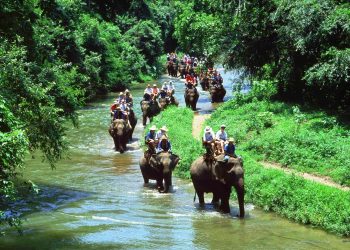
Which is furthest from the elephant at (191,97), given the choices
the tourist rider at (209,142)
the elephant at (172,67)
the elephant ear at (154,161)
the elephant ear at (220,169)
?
the elephant at (172,67)

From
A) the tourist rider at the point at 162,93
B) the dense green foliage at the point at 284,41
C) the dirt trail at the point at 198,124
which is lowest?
the dirt trail at the point at 198,124

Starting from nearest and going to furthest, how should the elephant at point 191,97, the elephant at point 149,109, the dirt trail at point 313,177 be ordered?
the dirt trail at point 313,177 → the elephant at point 149,109 → the elephant at point 191,97

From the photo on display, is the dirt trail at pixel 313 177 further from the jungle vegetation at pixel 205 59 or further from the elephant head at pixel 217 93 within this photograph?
the elephant head at pixel 217 93

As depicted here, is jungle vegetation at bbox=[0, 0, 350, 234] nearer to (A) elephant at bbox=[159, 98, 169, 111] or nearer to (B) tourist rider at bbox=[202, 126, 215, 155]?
(B) tourist rider at bbox=[202, 126, 215, 155]

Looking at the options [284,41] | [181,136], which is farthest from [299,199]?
[284,41]

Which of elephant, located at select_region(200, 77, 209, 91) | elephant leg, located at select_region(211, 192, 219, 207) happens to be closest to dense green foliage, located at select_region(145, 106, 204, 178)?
elephant leg, located at select_region(211, 192, 219, 207)

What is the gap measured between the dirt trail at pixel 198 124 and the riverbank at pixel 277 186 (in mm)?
1022

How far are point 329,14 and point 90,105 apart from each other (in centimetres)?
1953

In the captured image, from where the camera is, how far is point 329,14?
22.5 meters

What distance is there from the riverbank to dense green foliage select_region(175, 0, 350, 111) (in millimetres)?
1657

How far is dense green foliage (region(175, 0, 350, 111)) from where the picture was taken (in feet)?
71.9

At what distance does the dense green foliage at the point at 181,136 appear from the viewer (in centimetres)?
2020

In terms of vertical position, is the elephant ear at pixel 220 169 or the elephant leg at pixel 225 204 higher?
the elephant ear at pixel 220 169

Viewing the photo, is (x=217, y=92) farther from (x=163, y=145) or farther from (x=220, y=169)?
(x=220, y=169)
